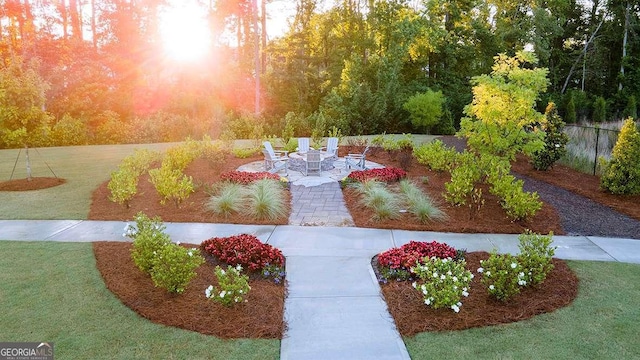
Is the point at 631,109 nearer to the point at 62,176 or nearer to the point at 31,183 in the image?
the point at 62,176

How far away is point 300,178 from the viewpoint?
1077 cm

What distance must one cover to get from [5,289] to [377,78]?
21.6 meters

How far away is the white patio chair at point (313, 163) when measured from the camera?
10898 millimetres

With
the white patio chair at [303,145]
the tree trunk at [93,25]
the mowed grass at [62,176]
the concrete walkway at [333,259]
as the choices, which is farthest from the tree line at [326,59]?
the concrete walkway at [333,259]

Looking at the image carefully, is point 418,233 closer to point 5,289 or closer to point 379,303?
point 379,303

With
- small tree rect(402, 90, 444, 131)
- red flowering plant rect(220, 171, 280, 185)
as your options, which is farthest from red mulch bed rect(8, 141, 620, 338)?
small tree rect(402, 90, 444, 131)

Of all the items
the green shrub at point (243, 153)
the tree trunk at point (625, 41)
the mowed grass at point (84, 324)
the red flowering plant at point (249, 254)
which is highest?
the tree trunk at point (625, 41)

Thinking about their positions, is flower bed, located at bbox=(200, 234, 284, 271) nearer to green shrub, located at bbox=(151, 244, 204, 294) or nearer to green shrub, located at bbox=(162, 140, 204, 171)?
green shrub, located at bbox=(151, 244, 204, 294)

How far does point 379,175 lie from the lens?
10.0 m

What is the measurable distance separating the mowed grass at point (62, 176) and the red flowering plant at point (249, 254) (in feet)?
11.5

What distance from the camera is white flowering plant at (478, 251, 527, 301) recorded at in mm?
4457

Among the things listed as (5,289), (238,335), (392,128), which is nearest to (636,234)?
(238,335)

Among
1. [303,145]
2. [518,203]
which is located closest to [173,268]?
[518,203]

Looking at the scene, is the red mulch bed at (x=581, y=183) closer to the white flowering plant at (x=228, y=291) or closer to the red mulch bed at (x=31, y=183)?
the white flowering plant at (x=228, y=291)
